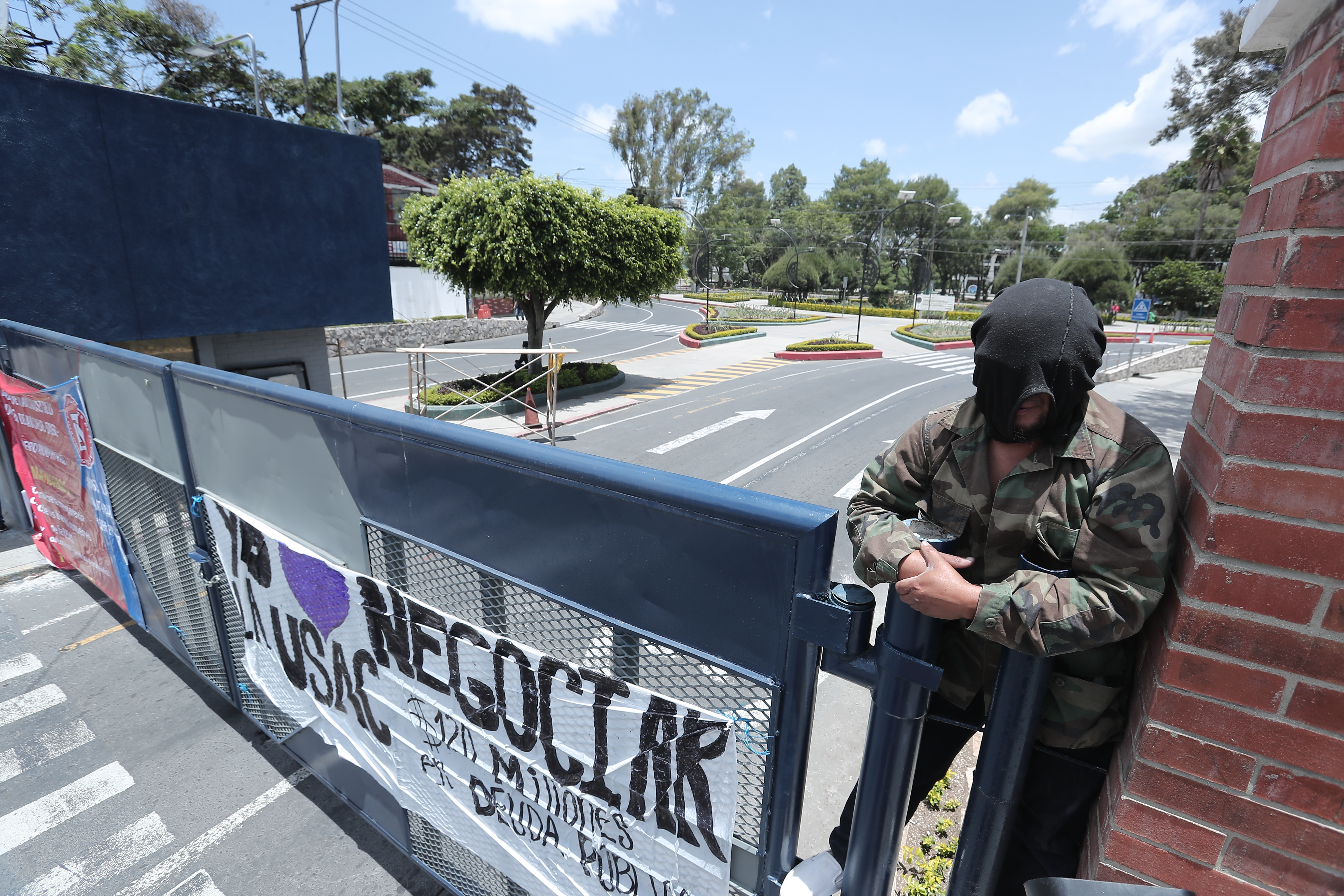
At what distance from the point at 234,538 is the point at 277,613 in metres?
0.45

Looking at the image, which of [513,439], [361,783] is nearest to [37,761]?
[361,783]

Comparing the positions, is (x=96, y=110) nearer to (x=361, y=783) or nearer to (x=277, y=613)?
(x=277, y=613)

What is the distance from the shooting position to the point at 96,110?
6.53 metres

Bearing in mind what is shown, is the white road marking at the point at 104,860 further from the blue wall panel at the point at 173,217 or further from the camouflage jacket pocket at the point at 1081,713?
the blue wall panel at the point at 173,217

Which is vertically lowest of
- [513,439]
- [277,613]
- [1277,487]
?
[277,613]

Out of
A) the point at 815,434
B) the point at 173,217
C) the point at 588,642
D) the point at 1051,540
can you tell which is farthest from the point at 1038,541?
the point at 815,434

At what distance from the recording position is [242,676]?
3557mm

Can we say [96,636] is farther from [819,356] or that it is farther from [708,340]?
[708,340]

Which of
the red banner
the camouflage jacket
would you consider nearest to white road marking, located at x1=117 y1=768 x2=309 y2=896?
the red banner

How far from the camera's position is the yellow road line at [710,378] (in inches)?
708

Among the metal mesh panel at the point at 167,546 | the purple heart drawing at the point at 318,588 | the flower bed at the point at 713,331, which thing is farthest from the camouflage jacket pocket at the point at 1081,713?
the flower bed at the point at 713,331

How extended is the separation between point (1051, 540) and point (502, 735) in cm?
165

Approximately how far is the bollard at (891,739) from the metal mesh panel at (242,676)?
2.76 metres

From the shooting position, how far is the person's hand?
1345 millimetres
